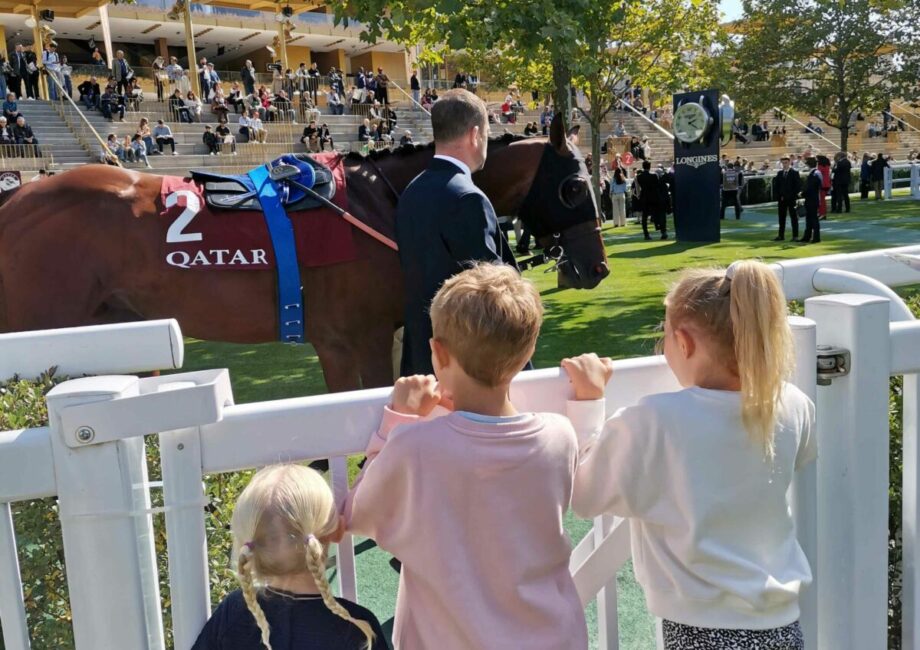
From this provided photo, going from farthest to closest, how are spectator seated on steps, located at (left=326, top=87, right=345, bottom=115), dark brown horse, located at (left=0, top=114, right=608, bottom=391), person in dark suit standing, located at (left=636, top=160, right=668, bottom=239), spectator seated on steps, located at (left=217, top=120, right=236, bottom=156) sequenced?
spectator seated on steps, located at (left=326, top=87, right=345, bottom=115), spectator seated on steps, located at (left=217, top=120, right=236, bottom=156), person in dark suit standing, located at (left=636, top=160, right=668, bottom=239), dark brown horse, located at (left=0, top=114, right=608, bottom=391)

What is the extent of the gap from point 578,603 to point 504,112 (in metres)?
36.9

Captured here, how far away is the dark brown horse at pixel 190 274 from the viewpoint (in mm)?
4027

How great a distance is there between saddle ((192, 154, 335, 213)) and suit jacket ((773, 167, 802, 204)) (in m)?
13.6

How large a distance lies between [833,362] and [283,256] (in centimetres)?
284

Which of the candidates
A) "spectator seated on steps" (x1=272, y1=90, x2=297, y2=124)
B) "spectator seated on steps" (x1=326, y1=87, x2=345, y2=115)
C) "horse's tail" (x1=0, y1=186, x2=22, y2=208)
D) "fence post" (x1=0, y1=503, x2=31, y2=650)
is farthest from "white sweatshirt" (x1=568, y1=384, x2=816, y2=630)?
"spectator seated on steps" (x1=326, y1=87, x2=345, y2=115)

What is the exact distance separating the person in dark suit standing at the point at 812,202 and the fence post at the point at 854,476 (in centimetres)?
1403

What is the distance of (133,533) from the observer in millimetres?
1453

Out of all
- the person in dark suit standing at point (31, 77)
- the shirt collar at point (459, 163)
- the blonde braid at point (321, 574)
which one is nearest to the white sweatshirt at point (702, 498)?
the blonde braid at point (321, 574)

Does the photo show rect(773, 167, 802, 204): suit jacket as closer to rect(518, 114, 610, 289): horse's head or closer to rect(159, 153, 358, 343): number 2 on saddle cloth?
rect(518, 114, 610, 289): horse's head

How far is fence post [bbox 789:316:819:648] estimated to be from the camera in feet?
6.06

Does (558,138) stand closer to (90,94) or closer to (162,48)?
(90,94)

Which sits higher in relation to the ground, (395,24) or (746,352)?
(395,24)

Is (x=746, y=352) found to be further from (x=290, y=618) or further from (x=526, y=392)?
(x=290, y=618)

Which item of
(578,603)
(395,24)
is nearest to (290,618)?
(578,603)
